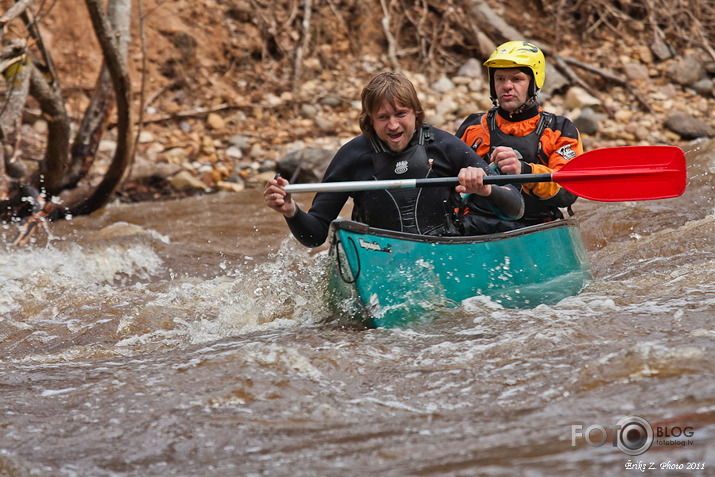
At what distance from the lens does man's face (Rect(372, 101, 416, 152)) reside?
3539 millimetres

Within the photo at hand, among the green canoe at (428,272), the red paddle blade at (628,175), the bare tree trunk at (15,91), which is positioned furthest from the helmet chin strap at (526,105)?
the bare tree trunk at (15,91)

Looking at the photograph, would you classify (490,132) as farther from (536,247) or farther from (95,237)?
(95,237)

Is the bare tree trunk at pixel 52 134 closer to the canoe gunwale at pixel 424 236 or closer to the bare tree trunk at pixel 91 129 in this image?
the bare tree trunk at pixel 91 129

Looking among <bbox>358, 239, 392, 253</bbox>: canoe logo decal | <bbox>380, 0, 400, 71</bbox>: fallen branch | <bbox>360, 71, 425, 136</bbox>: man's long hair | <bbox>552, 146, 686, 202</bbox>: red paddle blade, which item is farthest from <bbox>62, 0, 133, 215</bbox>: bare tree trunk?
<bbox>380, 0, 400, 71</bbox>: fallen branch

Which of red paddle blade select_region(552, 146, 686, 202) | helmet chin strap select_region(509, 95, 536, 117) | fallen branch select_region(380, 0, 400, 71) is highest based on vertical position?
fallen branch select_region(380, 0, 400, 71)

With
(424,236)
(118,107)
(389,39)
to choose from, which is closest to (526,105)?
(424,236)

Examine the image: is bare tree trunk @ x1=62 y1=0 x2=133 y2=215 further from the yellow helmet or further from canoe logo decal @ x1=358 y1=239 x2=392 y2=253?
canoe logo decal @ x1=358 y1=239 x2=392 y2=253

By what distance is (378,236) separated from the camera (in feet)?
11.4

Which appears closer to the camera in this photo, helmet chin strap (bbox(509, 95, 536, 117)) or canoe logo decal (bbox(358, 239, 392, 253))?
canoe logo decal (bbox(358, 239, 392, 253))

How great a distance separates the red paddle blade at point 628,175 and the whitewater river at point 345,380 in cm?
49

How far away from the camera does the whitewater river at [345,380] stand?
7.52 feet

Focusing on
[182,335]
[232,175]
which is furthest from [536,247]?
[232,175]

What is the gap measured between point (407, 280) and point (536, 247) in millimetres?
817

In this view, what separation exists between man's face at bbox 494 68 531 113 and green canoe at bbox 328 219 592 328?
806mm
